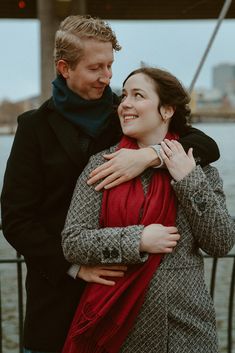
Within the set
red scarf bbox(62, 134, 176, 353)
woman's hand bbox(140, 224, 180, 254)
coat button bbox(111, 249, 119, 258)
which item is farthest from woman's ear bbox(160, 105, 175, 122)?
coat button bbox(111, 249, 119, 258)

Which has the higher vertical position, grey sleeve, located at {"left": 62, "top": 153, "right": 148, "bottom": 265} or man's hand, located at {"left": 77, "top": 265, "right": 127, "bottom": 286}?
grey sleeve, located at {"left": 62, "top": 153, "right": 148, "bottom": 265}

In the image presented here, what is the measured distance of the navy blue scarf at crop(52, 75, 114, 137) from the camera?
2.11 metres

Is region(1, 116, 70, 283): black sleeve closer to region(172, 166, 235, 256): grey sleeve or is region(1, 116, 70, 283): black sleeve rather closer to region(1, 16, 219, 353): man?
region(1, 16, 219, 353): man

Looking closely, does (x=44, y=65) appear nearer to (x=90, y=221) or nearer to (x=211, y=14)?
(x=211, y=14)

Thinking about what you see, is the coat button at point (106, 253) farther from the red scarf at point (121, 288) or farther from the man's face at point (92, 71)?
the man's face at point (92, 71)

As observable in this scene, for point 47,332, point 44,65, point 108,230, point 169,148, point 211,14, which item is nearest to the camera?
point 108,230

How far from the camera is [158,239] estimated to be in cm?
190

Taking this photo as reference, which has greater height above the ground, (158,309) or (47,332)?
(158,309)

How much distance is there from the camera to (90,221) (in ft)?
6.47

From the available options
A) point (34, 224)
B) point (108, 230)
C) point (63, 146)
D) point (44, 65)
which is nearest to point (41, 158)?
point (63, 146)

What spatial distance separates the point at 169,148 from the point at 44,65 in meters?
10.0

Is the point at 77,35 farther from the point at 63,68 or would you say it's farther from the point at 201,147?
the point at 201,147

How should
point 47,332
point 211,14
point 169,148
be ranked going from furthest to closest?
point 211,14 → point 47,332 → point 169,148

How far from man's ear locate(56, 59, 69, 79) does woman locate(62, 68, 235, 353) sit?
0.79ft
